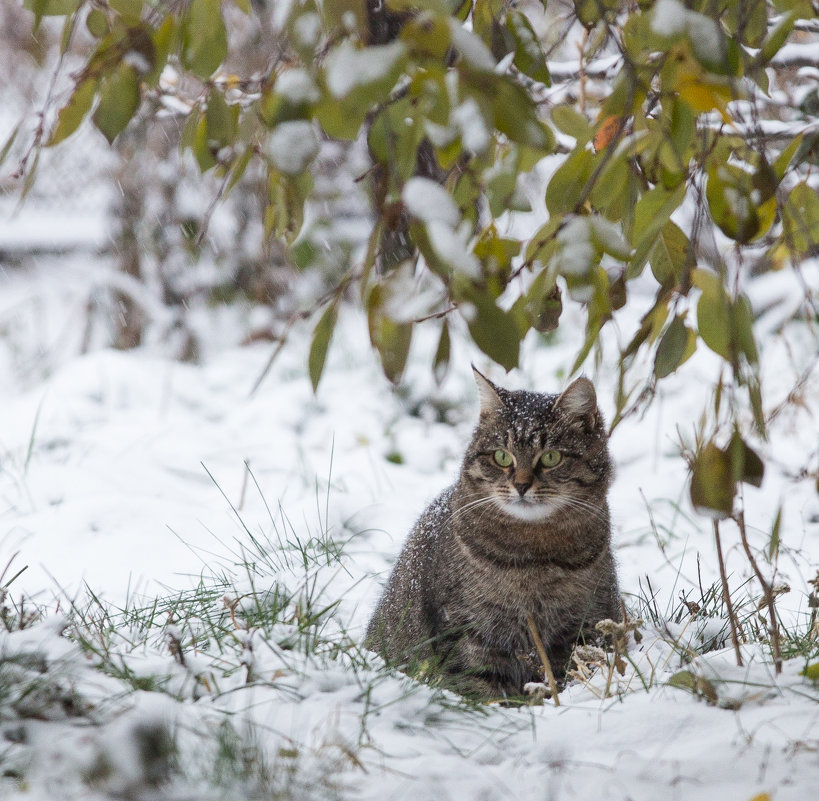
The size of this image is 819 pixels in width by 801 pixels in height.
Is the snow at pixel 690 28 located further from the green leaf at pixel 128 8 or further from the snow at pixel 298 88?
the green leaf at pixel 128 8

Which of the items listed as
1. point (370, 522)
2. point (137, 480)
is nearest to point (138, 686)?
point (370, 522)

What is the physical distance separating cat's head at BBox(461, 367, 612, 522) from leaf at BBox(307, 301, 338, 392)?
1333 millimetres

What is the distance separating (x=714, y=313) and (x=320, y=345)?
565 mm

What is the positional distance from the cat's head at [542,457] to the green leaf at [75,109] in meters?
1.54

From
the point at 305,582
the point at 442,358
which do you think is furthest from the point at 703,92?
the point at 305,582

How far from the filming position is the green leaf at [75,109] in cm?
123

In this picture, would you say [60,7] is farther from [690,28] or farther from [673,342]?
[673,342]

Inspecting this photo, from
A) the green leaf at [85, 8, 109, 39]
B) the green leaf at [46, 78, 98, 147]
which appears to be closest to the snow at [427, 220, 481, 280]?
the green leaf at [46, 78, 98, 147]

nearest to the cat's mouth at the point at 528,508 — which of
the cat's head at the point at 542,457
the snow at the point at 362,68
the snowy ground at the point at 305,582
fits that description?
the cat's head at the point at 542,457

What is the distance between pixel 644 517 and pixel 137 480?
2152 mm

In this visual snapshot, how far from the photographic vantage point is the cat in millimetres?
2414

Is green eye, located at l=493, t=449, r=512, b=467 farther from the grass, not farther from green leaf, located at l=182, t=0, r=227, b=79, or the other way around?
green leaf, located at l=182, t=0, r=227, b=79

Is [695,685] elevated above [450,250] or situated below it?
below

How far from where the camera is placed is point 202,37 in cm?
126
